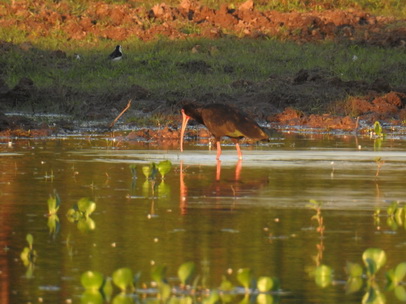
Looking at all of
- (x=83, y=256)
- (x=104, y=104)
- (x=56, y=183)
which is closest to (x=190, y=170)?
(x=56, y=183)

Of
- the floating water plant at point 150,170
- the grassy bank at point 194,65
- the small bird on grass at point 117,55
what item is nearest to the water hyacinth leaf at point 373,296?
the floating water plant at point 150,170

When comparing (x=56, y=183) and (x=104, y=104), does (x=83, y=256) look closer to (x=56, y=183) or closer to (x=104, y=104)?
(x=56, y=183)

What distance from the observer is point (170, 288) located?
6.82 metres

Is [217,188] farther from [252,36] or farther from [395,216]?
[252,36]

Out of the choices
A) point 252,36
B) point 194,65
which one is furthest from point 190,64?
point 252,36

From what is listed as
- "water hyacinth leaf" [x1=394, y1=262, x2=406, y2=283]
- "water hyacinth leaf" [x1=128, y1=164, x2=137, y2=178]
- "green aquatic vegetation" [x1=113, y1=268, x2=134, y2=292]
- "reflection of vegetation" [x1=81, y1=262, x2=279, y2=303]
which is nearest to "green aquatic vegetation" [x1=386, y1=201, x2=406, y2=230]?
"water hyacinth leaf" [x1=394, y1=262, x2=406, y2=283]

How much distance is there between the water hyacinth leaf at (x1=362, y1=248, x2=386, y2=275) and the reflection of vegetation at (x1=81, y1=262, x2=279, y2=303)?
25.9 inches

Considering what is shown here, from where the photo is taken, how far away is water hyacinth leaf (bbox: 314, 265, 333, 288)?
291 inches

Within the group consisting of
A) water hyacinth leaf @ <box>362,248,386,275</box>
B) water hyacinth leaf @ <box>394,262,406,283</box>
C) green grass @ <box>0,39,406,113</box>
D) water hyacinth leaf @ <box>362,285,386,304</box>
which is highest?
green grass @ <box>0,39,406,113</box>

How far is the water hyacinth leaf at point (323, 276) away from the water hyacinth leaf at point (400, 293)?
17.4 inches

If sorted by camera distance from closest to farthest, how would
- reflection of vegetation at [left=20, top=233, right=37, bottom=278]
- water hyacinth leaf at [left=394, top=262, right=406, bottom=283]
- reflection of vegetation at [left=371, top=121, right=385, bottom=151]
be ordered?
water hyacinth leaf at [left=394, top=262, right=406, bottom=283] < reflection of vegetation at [left=20, top=233, right=37, bottom=278] < reflection of vegetation at [left=371, top=121, right=385, bottom=151]

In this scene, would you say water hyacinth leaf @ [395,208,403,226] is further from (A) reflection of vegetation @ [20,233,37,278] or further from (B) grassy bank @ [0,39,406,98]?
(B) grassy bank @ [0,39,406,98]

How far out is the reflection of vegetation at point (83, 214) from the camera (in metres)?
9.82

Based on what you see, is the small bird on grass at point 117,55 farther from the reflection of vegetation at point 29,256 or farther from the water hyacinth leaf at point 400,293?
the water hyacinth leaf at point 400,293
